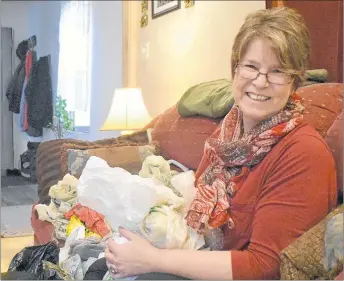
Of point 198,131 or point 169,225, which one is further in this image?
point 198,131

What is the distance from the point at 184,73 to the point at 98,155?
46cm

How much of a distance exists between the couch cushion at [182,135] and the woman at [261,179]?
8cm

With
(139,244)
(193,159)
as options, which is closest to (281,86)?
(193,159)

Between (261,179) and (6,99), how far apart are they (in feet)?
1.31

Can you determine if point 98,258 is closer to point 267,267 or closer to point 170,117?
point 267,267

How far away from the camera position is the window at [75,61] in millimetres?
831

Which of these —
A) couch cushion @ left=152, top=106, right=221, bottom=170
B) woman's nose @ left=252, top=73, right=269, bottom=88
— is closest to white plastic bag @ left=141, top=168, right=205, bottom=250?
couch cushion @ left=152, top=106, right=221, bottom=170

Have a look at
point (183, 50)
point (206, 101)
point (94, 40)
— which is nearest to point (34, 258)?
point (94, 40)

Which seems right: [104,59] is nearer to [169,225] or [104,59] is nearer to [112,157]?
[112,157]

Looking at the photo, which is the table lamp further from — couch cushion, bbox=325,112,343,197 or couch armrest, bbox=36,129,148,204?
couch cushion, bbox=325,112,343,197

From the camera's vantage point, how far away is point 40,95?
0.80 meters

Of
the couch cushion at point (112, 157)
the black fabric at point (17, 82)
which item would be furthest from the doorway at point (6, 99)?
the couch cushion at point (112, 157)

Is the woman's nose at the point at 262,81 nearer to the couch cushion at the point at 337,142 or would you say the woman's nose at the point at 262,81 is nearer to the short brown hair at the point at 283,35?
the short brown hair at the point at 283,35

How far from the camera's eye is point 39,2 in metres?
0.81
